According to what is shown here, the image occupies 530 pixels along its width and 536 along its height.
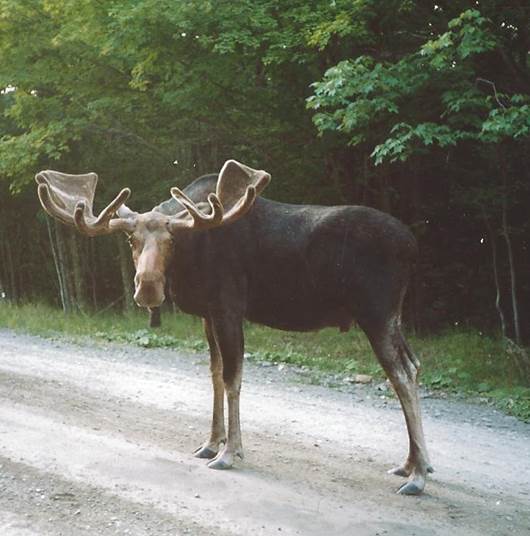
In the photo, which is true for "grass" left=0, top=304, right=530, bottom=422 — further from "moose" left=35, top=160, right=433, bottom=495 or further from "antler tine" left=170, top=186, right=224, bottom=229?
"antler tine" left=170, top=186, right=224, bottom=229

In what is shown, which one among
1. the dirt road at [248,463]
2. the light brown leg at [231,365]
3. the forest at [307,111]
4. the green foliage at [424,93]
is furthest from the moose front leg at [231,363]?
the forest at [307,111]

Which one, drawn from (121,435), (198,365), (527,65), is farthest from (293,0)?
(121,435)

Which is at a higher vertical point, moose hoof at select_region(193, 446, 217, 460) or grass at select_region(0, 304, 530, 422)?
moose hoof at select_region(193, 446, 217, 460)

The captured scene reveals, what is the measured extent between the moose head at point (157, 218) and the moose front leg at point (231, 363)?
2.07 ft

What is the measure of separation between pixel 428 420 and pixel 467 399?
1.32 meters

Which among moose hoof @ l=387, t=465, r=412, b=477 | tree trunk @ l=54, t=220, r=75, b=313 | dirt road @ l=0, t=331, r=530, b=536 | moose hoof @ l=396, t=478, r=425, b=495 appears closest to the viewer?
dirt road @ l=0, t=331, r=530, b=536

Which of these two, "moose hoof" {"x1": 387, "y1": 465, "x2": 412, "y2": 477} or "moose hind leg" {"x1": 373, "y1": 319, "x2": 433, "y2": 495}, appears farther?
"moose hoof" {"x1": 387, "y1": 465, "x2": 412, "y2": 477}

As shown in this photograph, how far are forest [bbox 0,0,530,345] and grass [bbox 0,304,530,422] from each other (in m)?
1.07

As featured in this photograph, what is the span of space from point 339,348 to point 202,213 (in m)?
6.58

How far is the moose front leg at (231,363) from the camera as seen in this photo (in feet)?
20.3

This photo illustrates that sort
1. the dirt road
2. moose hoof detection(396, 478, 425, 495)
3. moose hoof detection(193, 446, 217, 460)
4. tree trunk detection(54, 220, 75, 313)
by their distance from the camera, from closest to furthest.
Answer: the dirt road, moose hoof detection(396, 478, 425, 495), moose hoof detection(193, 446, 217, 460), tree trunk detection(54, 220, 75, 313)

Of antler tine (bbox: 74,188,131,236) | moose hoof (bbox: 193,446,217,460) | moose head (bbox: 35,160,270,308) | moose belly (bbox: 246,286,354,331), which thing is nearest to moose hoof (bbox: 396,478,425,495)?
moose belly (bbox: 246,286,354,331)

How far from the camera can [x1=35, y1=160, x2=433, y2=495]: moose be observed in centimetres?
586

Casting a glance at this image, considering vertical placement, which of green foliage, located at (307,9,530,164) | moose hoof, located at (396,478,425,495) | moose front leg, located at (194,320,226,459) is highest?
green foliage, located at (307,9,530,164)
